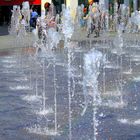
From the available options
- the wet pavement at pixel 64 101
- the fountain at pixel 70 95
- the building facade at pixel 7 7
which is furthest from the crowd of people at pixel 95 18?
the wet pavement at pixel 64 101

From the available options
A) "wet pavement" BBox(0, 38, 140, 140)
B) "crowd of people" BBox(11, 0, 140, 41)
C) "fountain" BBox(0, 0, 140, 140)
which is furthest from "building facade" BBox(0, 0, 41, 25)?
"wet pavement" BBox(0, 38, 140, 140)

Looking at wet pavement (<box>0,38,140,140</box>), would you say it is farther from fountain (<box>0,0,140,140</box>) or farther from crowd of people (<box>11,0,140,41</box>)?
crowd of people (<box>11,0,140,41</box>)

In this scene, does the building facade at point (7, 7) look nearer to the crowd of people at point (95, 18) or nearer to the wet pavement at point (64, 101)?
the crowd of people at point (95, 18)

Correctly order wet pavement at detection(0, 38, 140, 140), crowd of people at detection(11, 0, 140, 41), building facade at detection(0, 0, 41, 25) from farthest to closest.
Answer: building facade at detection(0, 0, 41, 25) < crowd of people at detection(11, 0, 140, 41) < wet pavement at detection(0, 38, 140, 140)

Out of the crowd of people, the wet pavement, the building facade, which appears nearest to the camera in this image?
the wet pavement

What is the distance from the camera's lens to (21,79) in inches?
478

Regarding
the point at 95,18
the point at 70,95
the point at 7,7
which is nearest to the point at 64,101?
the point at 70,95

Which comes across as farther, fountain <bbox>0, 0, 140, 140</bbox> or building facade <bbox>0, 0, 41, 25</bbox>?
building facade <bbox>0, 0, 41, 25</bbox>

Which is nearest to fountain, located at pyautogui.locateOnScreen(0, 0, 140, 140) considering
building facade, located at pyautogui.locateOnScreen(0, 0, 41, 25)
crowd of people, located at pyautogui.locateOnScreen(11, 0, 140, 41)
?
crowd of people, located at pyautogui.locateOnScreen(11, 0, 140, 41)

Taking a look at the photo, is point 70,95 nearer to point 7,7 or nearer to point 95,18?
point 95,18

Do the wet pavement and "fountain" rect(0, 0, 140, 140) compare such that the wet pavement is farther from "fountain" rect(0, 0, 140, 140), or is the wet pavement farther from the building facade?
the building facade

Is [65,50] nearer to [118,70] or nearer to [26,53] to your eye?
[26,53]

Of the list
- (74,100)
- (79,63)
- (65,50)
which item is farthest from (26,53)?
(74,100)

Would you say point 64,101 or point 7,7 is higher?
point 7,7
